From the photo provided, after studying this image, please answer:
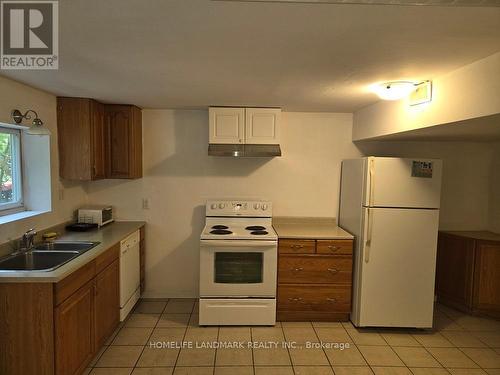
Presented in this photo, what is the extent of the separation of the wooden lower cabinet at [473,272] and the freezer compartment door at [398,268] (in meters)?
0.73

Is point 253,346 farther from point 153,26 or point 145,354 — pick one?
point 153,26

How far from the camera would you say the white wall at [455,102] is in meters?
1.62

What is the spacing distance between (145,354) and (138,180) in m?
1.80

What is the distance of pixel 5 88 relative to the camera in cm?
220

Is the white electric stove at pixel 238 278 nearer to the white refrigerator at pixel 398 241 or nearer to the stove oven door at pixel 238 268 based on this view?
the stove oven door at pixel 238 268

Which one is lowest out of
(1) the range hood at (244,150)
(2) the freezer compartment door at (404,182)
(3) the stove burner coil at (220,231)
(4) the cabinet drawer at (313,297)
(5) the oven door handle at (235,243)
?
(4) the cabinet drawer at (313,297)

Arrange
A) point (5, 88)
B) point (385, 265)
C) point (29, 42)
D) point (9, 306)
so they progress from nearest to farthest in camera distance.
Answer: point (29, 42) → point (9, 306) → point (5, 88) → point (385, 265)

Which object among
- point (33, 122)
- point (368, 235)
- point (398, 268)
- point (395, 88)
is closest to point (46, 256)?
point (33, 122)

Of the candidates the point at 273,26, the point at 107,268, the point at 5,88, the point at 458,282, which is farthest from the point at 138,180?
the point at 458,282

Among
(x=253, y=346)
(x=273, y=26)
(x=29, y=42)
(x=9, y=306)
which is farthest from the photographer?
(x=253, y=346)

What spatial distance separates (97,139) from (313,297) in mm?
2634

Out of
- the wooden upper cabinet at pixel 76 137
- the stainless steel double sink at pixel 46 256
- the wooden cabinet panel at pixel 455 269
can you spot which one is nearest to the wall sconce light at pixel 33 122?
the wooden upper cabinet at pixel 76 137

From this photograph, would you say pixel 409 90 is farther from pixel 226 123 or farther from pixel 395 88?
pixel 226 123

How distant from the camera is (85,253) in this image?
2250 millimetres
